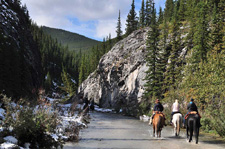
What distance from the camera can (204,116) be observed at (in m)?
17.6

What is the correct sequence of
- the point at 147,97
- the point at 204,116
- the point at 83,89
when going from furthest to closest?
the point at 83,89, the point at 147,97, the point at 204,116

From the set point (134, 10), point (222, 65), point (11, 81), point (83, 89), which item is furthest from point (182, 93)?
point (134, 10)

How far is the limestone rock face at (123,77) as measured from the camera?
43906 millimetres

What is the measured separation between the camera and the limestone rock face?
43906mm

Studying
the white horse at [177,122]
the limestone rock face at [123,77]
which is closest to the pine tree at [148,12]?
the limestone rock face at [123,77]

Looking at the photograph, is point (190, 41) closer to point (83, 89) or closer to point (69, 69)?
point (83, 89)

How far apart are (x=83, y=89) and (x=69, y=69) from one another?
104148 millimetres

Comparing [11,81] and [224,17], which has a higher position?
[224,17]

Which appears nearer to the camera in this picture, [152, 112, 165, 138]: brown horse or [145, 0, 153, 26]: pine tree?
[152, 112, 165, 138]: brown horse

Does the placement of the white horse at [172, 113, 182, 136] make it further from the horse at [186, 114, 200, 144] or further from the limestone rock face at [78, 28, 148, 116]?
the limestone rock face at [78, 28, 148, 116]

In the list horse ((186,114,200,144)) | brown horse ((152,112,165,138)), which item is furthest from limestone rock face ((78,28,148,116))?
horse ((186,114,200,144))

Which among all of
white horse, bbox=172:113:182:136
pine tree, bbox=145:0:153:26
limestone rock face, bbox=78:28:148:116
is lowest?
white horse, bbox=172:113:182:136

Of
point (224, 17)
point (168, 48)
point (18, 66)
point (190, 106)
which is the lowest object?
point (190, 106)

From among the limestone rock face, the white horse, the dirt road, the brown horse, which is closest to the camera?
the dirt road
